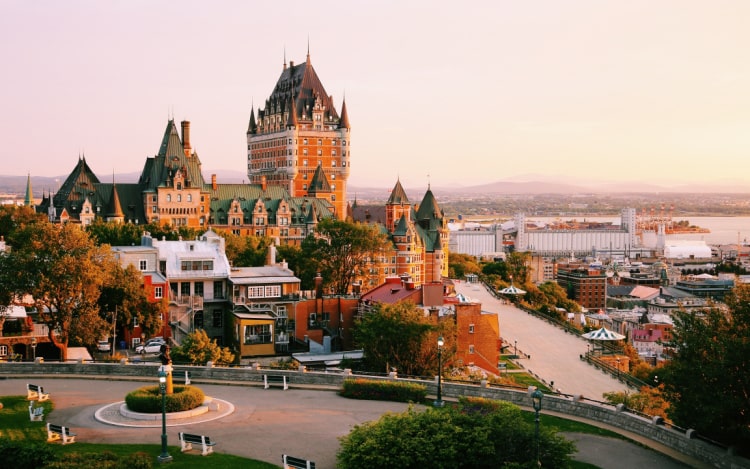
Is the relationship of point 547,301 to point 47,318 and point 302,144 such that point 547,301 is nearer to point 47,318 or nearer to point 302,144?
point 302,144

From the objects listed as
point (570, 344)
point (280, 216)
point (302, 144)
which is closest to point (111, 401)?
point (570, 344)

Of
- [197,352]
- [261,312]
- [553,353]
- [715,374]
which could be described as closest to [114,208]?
[261,312]

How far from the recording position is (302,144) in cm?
14500

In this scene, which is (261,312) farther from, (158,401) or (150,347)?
(158,401)

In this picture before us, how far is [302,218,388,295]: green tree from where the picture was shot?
76500mm

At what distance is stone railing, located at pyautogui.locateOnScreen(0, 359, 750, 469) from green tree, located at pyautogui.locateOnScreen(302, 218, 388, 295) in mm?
38134

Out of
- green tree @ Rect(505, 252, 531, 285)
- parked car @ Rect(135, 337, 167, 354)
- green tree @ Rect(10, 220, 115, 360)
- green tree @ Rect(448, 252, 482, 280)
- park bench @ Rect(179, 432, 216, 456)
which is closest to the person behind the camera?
park bench @ Rect(179, 432, 216, 456)

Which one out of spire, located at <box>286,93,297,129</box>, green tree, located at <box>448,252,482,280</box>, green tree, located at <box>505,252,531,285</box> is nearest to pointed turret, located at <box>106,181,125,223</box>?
spire, located at <box>286,93,297,129</box>

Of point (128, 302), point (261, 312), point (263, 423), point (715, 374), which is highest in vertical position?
point (128, 302)

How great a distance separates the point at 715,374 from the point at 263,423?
49.0 ft

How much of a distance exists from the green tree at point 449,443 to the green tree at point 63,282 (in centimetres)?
2496

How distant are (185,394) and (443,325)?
18077 millimetres

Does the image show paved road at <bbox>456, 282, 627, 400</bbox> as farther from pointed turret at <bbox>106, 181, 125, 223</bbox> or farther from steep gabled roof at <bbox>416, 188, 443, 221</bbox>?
pointed turret at <bbox>106, 181, 125, 223</bbox>

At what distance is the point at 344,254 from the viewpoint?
253 feet
